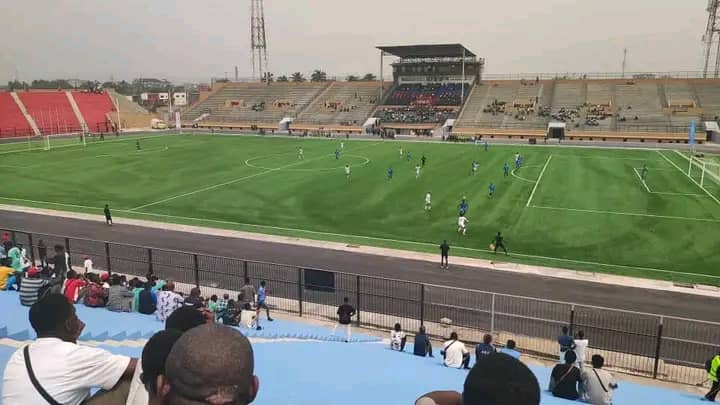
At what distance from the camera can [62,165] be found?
49.4 meters

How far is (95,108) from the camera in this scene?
91625mm

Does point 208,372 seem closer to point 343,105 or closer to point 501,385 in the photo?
point 501,385

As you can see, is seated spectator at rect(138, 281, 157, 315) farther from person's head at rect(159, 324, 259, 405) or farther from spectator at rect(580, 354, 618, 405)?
person's head at rect(159, 324, 259, 405)

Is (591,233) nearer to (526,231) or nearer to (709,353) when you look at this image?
(526,231)

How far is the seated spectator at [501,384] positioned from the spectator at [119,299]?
12.8 m

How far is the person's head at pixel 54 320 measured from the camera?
3836 millimetres

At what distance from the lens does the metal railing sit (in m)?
14.3

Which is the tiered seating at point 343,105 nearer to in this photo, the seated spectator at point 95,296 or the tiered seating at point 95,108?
the tiered seating at point 95,108

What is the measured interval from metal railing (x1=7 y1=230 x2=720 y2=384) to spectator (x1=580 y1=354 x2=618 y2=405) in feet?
10.5

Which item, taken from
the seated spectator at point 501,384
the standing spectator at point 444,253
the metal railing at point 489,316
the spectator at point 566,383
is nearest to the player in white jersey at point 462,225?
the standing spectator at point 444,253

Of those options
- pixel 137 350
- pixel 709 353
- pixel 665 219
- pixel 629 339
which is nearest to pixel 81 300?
pixel 137 350

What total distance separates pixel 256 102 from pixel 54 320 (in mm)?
104486

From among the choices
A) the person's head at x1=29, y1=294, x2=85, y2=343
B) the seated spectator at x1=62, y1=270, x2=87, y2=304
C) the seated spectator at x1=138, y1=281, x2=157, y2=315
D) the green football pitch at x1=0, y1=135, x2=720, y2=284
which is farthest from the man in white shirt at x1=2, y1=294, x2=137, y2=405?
the green football pitch at x1=0, y1=135, x2=720, y2=284

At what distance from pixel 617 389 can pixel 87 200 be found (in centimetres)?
3411
